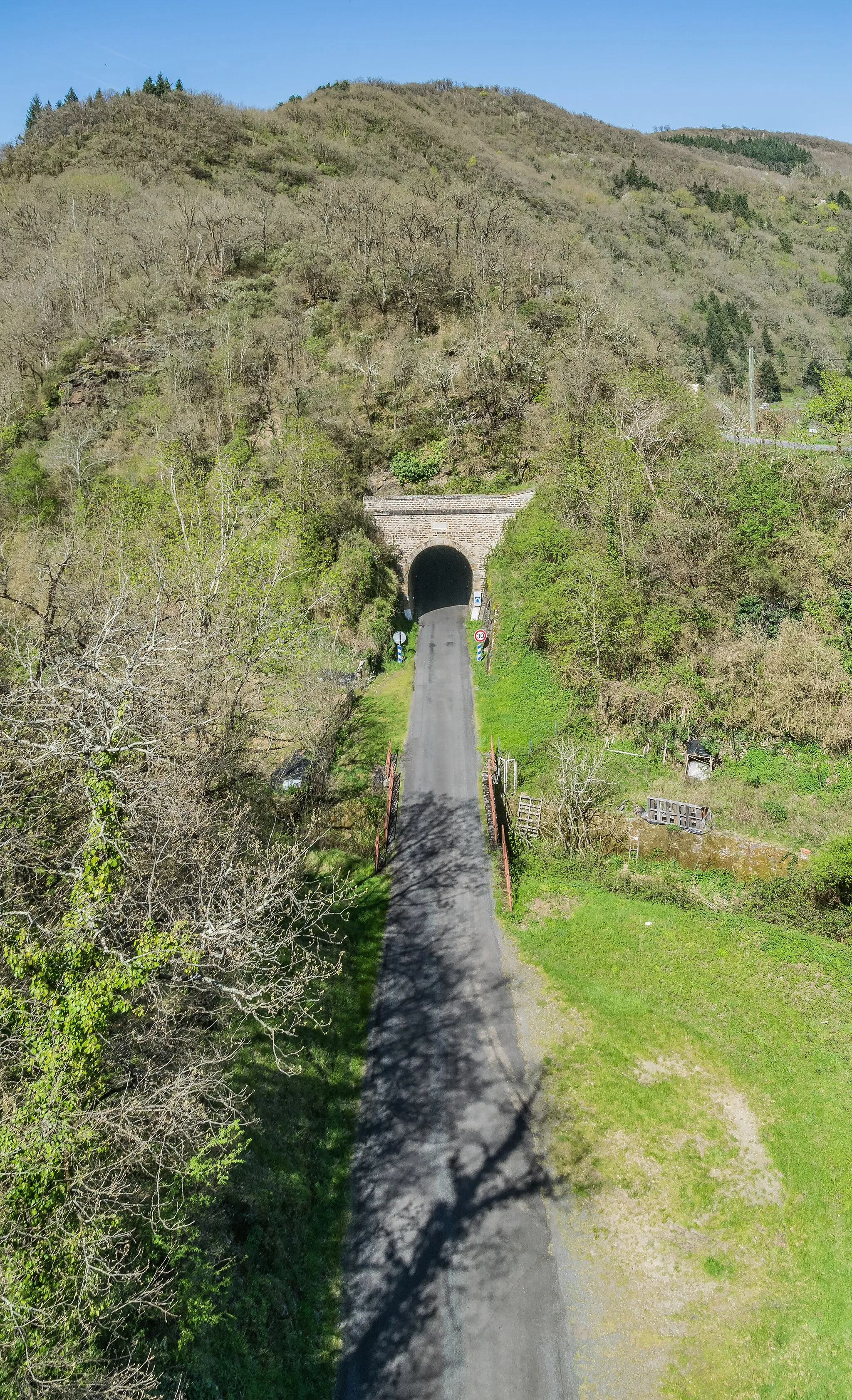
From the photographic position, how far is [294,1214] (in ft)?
40.8

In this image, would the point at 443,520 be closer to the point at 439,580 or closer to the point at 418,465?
the point at 418,465

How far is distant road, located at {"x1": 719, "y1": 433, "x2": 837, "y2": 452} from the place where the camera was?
34.8 meters

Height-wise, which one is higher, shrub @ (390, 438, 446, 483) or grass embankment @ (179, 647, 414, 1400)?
shrub @ (390, 438, 446, 483)

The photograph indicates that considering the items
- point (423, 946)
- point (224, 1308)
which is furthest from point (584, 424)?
point (224, 1308)

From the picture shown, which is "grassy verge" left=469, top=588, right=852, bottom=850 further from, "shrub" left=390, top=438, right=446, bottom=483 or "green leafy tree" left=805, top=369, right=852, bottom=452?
"shrub" left=390, top=438, right=446, bottom=483

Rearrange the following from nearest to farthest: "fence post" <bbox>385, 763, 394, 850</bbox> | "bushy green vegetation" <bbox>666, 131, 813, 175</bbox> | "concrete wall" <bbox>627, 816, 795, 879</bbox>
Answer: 1. "concrete wall" <bbox>627, 816, 795, 879</bbox>
2. "fence post" <bbox>385, 763, 394, 850</bbox>
3. "bushy green vegetation" <bbox>666, 131, 813, 175</bbox>

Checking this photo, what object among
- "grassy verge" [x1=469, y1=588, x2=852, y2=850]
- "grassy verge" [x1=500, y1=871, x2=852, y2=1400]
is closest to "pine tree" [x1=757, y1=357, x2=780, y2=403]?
"grassy verge" [x1=469, y1=588, x2=852, y2=850]

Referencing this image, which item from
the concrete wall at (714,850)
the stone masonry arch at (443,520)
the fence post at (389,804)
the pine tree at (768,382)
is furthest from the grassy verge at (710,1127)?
the pine tree at (768,382)

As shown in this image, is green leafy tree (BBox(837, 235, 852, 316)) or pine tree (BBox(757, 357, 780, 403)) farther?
green leafy tree (BBox(837, 235, 852, 316))

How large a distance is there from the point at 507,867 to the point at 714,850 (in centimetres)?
670

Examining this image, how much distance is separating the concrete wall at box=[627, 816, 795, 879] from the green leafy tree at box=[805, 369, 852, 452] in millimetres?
21331

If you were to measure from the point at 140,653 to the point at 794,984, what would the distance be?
16400 millimetres

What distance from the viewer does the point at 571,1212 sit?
41.4 feet

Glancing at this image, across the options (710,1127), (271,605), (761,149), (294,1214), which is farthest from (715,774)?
(761,149)
